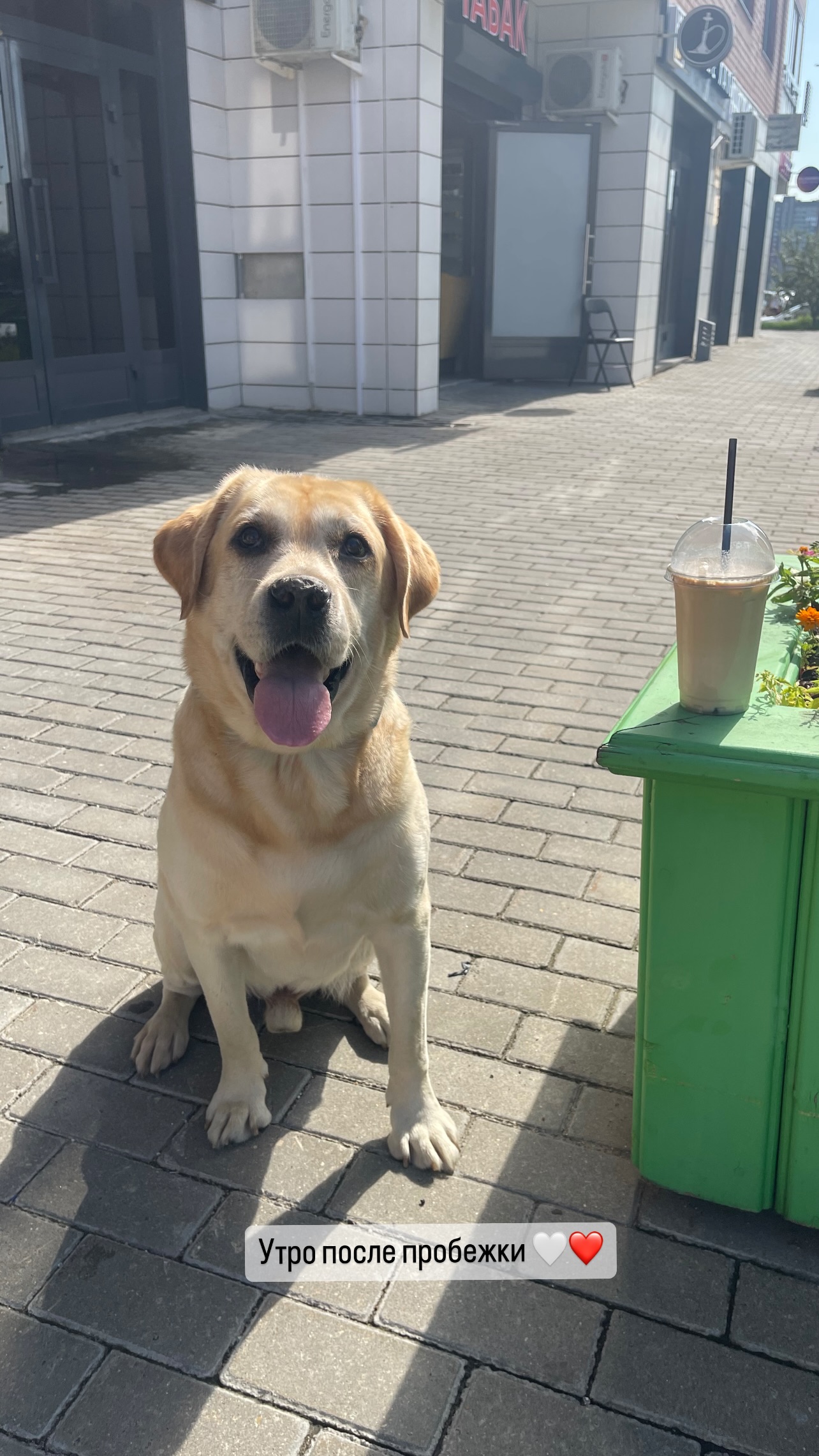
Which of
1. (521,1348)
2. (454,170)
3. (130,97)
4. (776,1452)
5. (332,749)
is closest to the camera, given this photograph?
(776,1452)

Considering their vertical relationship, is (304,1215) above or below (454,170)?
below

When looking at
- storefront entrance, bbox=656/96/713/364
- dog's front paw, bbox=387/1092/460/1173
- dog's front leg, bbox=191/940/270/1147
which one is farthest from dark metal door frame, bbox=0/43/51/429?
storefront entrance, bbox=656/96/713/364

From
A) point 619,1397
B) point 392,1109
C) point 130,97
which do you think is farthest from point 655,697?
point 130,97

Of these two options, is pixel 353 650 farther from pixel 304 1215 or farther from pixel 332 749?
pixel 304 1215

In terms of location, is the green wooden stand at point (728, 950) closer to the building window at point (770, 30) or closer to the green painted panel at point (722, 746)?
the green painted panel at point (722, 746)

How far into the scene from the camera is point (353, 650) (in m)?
2.44

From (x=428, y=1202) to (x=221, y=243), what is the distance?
13078 millimetres

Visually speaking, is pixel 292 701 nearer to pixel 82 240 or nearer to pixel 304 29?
pixel 82 240

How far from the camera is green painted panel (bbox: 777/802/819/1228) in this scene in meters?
1.99

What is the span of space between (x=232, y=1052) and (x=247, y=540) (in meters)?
1.16

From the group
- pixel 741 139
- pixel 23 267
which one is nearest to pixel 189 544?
pixel 23 267

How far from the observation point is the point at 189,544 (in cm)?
252

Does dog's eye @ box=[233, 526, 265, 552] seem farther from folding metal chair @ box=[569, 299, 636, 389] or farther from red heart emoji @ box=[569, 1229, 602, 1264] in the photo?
folding metal chair @ box=[569, 299, 636, 389]

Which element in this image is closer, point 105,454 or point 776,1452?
point 776,1452
